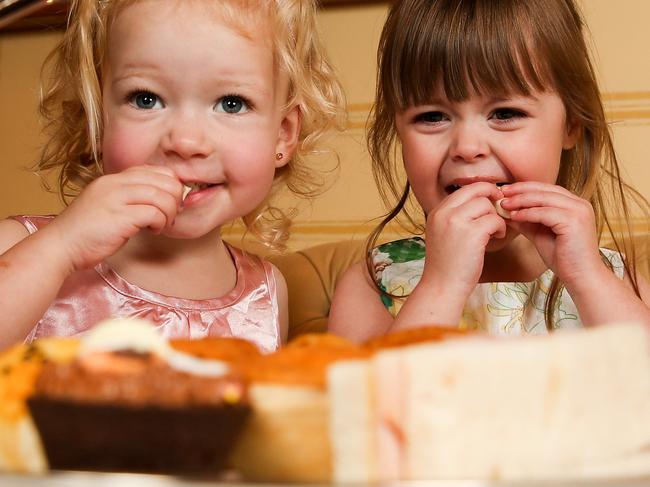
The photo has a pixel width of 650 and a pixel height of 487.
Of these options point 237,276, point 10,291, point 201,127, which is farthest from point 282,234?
point 10,291

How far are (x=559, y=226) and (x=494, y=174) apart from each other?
160 millimetres

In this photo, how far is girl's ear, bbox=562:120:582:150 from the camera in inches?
49.4

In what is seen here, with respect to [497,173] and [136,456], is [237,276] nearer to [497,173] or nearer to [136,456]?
[497,173]

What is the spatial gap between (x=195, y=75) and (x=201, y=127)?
0.07 m

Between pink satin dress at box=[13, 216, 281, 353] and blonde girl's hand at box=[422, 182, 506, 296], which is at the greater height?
blonde girl's hand at box=[422, 182, 506, 296]

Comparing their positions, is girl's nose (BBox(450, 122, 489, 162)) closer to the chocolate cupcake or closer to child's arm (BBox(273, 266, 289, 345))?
child's arm (BBox(273, 266, 289, 345))

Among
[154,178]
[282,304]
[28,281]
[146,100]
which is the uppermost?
[146,100]

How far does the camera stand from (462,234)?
100cm

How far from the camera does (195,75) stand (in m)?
1.06

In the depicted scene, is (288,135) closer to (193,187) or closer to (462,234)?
(193,187)

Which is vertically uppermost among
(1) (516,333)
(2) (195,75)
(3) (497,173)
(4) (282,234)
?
(2) (195,75)

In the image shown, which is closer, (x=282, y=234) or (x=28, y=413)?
(x=28, y=413)

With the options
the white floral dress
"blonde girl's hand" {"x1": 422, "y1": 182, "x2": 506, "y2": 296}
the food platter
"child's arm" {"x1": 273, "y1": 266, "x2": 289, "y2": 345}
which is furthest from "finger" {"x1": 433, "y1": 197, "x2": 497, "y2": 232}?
the food platter

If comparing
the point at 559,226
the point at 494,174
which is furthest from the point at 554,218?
the point at 494,174
